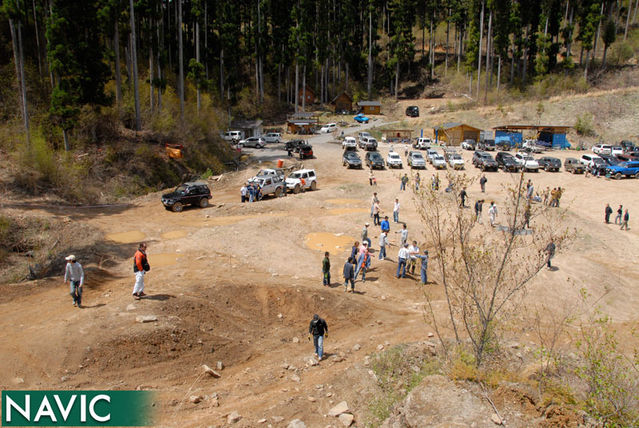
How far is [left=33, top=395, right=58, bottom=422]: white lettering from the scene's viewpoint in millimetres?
9015

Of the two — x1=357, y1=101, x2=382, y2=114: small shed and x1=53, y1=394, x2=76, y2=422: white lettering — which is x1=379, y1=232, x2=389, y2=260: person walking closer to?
x1=53, y1=394, x2=76, y2=422: white lettering

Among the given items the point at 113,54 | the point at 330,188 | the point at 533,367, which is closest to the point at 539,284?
the point at 533,367

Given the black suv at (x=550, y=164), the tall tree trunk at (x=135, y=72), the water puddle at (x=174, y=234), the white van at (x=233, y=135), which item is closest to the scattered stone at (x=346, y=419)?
the water puddle at (x=174, y=234)

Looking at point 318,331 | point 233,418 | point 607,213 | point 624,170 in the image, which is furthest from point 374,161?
point 233,418

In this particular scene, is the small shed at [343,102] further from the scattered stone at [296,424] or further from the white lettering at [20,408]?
the white lettering at [20,408]

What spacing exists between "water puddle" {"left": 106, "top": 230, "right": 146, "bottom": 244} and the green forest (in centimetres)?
1229

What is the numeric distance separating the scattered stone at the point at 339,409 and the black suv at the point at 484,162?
36.6 metres

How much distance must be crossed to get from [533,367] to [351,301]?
6.83m

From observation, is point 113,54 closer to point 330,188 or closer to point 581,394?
point 330,188

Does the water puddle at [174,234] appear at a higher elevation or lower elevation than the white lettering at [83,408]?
lower

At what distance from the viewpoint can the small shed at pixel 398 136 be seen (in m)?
59.8

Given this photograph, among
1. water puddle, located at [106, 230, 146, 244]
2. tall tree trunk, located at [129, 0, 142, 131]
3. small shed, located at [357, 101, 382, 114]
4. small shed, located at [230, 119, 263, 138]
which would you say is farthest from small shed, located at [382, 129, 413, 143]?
water puddle, located at [106, 230, 146, 244]

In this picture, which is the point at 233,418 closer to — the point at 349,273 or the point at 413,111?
the point at 349,273

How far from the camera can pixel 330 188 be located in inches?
1337
